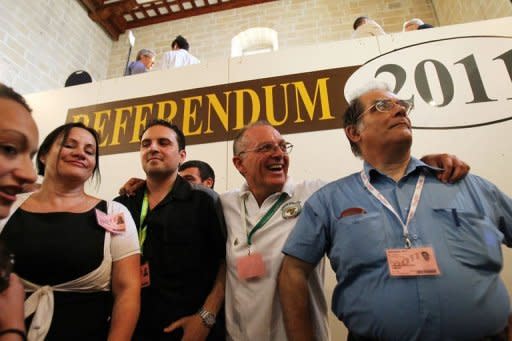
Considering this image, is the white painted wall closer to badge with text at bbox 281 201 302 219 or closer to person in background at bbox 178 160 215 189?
person in background at bbox 178 160 215 189

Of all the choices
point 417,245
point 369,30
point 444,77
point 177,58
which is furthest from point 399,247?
point 177,58

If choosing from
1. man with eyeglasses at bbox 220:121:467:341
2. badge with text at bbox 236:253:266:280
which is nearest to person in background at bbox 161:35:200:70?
man with eyeglasses at bbox 220:121:467:341

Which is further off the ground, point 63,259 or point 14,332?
point 63,259

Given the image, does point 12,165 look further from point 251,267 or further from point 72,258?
point 251,267

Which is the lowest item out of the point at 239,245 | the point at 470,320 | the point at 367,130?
the point at 470,320

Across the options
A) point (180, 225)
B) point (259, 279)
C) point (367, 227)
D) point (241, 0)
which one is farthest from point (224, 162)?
point (241, 0)

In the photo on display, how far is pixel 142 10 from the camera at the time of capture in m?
6.57

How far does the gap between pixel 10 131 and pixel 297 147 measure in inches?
85.4

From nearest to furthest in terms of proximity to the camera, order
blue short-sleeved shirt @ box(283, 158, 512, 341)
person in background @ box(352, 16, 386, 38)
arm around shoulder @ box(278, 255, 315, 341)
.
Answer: blue short-sleeved shirt @ box(283, 158, 512, 341)
arm around shoulder @ box(278, 255, 315, 341)
person in background @ box(352, 16, 386, 38)

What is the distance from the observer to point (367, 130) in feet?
4.37

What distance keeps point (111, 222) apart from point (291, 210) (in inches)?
30.7

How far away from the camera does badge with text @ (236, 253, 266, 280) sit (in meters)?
1.30

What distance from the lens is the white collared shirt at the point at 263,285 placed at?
1.26 metres

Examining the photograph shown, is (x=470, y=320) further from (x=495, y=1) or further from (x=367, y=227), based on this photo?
(x=495, y=1)
